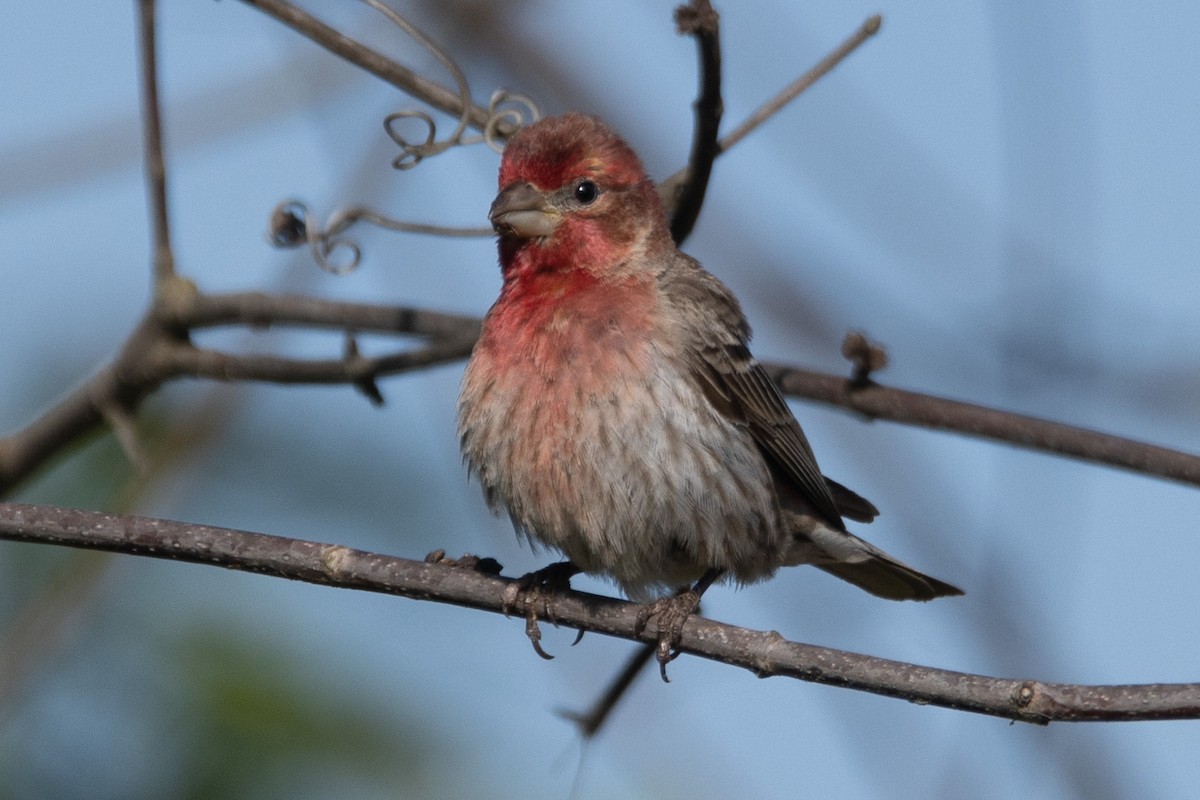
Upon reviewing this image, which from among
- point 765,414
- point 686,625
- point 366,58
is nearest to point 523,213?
point 366,58

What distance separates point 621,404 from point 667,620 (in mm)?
808

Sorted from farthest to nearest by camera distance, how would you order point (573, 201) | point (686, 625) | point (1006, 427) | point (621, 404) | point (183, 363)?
1. point (573, 201)
2. point (183, 363)
3. point (621, 404)
4. point (1006, 427)
5. point (686, 625)

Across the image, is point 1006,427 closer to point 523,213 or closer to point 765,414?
point 765,414

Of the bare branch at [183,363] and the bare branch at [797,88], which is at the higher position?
the bare branch at [797,88]

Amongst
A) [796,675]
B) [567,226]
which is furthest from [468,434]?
[796,675]

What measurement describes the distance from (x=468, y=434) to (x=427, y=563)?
1319 mm

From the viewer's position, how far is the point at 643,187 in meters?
6.00

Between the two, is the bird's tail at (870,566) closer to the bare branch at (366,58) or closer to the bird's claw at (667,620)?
the bird's claw at (667,620)

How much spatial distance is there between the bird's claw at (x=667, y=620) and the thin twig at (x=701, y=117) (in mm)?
1335

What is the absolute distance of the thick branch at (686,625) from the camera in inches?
139

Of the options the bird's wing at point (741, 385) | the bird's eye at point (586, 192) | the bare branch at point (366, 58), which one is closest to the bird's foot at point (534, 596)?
the bird's wing at point (741, 385)

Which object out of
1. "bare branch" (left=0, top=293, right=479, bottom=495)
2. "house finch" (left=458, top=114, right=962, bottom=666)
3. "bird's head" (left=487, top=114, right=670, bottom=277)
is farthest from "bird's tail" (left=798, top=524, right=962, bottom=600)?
"bare branch" (left=0, top=293, right=479, bottom=495)

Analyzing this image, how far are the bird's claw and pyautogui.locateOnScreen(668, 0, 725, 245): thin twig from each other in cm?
133

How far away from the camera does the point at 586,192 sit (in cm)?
592
